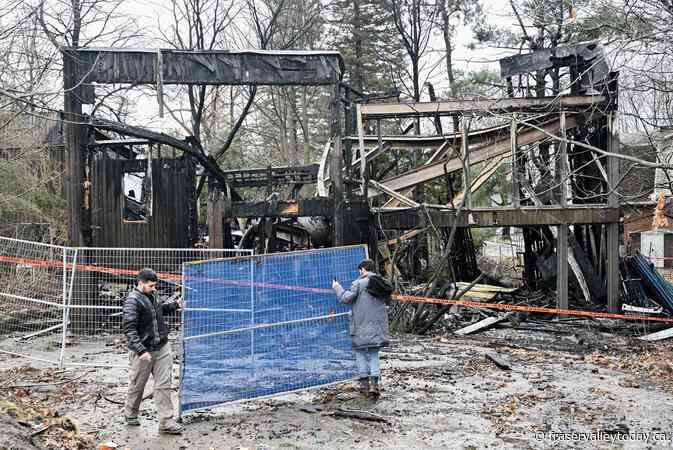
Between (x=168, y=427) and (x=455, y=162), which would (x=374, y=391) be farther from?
(x=455, y=162)

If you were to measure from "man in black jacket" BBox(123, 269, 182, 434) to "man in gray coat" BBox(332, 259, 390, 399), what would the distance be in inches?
91.4

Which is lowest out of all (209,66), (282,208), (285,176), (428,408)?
(428,408)

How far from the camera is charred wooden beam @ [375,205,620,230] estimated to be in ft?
49.6

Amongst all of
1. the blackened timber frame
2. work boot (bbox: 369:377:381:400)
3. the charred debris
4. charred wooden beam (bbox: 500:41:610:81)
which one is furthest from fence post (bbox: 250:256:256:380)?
charred wooden beam (bbox: 500:41:610:81)

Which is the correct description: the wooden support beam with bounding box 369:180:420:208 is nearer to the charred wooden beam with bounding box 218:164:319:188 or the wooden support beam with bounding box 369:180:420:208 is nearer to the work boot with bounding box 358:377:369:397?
the charred wooden beam with bounding box 218:164:319:188

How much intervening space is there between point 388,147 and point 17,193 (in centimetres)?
1045

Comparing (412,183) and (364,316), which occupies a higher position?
(412,183)

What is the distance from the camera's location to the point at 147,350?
6.82 metres

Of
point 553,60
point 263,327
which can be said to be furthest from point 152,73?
point 553,60

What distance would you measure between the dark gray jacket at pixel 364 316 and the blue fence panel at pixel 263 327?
0.95 feet

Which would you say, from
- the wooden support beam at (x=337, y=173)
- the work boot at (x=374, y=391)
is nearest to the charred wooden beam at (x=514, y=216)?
the wooden support beam at (x=337, y=173)

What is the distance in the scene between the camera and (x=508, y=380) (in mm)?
9289

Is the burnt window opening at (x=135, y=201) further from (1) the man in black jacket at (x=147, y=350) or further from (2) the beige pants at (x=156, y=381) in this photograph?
(2) the beige pants at (x=156, y=381)

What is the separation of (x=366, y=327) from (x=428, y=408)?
1265 millimetres
